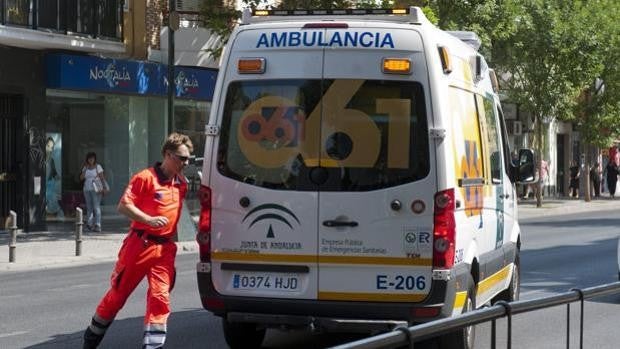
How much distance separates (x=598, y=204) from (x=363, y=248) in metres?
37.7

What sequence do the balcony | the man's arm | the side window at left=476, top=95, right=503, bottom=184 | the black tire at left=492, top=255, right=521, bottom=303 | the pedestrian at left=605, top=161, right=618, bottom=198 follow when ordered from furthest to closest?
the pedestrian at left=605, top=161, right=618, bottom=198 → the balcony → the black tire at left=492, top=255, right=521, bottom=303 → the side window at left=476, top=95, right=503, bottom=184 → the man's arm

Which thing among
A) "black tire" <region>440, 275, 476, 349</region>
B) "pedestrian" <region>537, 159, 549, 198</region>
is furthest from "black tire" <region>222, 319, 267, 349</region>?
"pedestrian" <region>537, 159, 549, 198</region>

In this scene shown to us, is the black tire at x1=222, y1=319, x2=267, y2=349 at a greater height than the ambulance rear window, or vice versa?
the ambulance rear window

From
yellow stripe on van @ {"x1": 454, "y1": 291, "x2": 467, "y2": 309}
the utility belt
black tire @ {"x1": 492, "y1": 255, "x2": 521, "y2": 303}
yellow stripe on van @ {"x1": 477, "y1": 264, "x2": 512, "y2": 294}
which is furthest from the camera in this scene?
black tire @ {"x1": 492, "y1": 255, "x2": 521, "y2": 303}

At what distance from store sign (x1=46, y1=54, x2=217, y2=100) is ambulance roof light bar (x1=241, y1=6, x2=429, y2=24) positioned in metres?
17.2

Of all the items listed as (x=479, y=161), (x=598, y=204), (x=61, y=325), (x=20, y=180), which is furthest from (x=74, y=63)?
(x=598, y=204)

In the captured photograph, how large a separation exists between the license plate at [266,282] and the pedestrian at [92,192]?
56.9ft

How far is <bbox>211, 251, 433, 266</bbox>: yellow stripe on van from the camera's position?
848 centimetres

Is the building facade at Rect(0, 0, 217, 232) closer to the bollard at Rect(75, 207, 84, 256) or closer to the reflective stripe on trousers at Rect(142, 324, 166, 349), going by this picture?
the bollard at Rect(75, 207, 84, 256)

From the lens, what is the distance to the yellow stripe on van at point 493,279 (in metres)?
9.81

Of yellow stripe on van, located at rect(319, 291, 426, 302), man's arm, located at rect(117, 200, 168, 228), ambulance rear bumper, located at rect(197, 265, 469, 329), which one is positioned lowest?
ambulance rear bumper, located at rect(197, 265, 469, 329)

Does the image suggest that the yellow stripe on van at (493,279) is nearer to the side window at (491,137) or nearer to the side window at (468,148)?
the side window at (468,148)

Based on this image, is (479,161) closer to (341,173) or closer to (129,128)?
(341,173)

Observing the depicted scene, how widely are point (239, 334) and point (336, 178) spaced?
1752 millimetres
